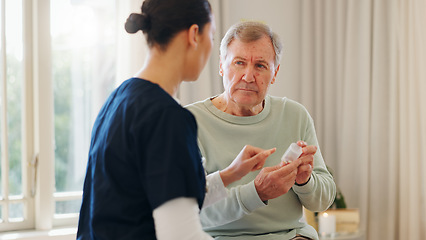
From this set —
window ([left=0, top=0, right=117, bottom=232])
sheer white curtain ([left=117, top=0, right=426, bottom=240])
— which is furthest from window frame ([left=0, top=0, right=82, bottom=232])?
sheer white curtain ([left=117, top=0, right=426, bottom=240])

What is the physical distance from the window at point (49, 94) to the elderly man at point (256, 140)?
1326 millimetres

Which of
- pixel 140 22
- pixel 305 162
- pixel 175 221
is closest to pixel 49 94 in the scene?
pixel 305 162

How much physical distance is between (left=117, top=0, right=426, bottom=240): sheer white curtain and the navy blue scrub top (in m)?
1.91

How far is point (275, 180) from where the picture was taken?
1.69 meters

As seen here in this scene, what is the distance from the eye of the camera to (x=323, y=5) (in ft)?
12.1

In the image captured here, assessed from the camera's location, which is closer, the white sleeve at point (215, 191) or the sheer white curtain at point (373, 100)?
the white sleeve at point (215, 191)

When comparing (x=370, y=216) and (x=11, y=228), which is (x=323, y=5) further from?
(x=11, y=228)

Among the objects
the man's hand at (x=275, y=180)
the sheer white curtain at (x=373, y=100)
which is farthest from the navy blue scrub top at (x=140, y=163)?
the sheer white curtain at (x=373, y=100)

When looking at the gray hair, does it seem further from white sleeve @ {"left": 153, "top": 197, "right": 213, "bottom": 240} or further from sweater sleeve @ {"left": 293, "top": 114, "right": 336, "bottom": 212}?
white sleeve @ {"left": 153, "top": 197, "right": 213, "bottom": 240}

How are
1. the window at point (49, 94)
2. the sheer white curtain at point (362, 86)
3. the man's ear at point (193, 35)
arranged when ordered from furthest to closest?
the sheer white curtain at point (362, 86) → the window at point (49, 94) → the man's ear at point (193, 35)

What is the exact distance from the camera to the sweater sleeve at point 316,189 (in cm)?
182

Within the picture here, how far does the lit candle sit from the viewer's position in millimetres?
3012

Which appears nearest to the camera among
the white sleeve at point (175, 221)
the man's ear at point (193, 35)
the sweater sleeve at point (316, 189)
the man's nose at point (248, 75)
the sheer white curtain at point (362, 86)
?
the white sleeve at point (175, 221)

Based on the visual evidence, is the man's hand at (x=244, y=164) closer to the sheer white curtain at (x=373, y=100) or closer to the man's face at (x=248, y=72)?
the man's face at (x=248, y=72)
